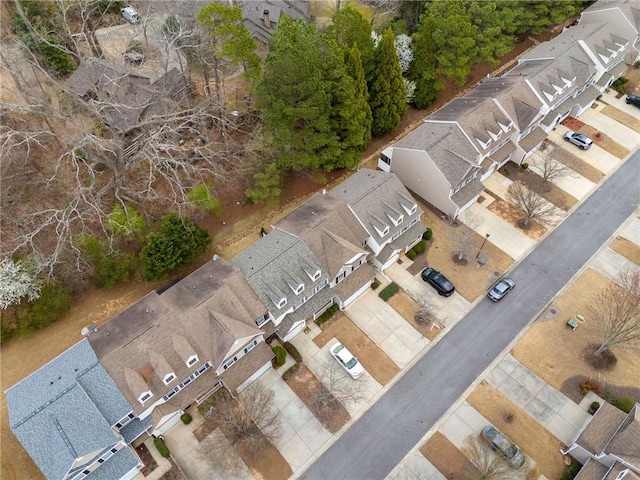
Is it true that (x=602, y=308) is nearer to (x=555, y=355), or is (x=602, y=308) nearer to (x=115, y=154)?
(x=555, y=355)

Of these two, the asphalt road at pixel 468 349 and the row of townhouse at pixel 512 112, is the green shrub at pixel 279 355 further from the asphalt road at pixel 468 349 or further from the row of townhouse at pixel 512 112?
the row of townhouse at pixel 512 112

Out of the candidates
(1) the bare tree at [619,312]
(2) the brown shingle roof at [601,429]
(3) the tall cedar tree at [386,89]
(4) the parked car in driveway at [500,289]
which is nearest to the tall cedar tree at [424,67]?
(3) the tall cedar tree at [386,89]

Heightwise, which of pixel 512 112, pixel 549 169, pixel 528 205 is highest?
pixel 512 112

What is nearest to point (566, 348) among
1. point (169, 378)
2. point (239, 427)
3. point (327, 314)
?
point (327, 314)

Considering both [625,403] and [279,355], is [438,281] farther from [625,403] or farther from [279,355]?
[625,403]

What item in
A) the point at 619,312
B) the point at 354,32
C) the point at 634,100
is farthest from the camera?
the point at 634,100

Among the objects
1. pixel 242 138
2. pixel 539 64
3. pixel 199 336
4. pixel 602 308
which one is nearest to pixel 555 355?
pixel 602 308

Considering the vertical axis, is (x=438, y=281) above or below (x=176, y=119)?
below
